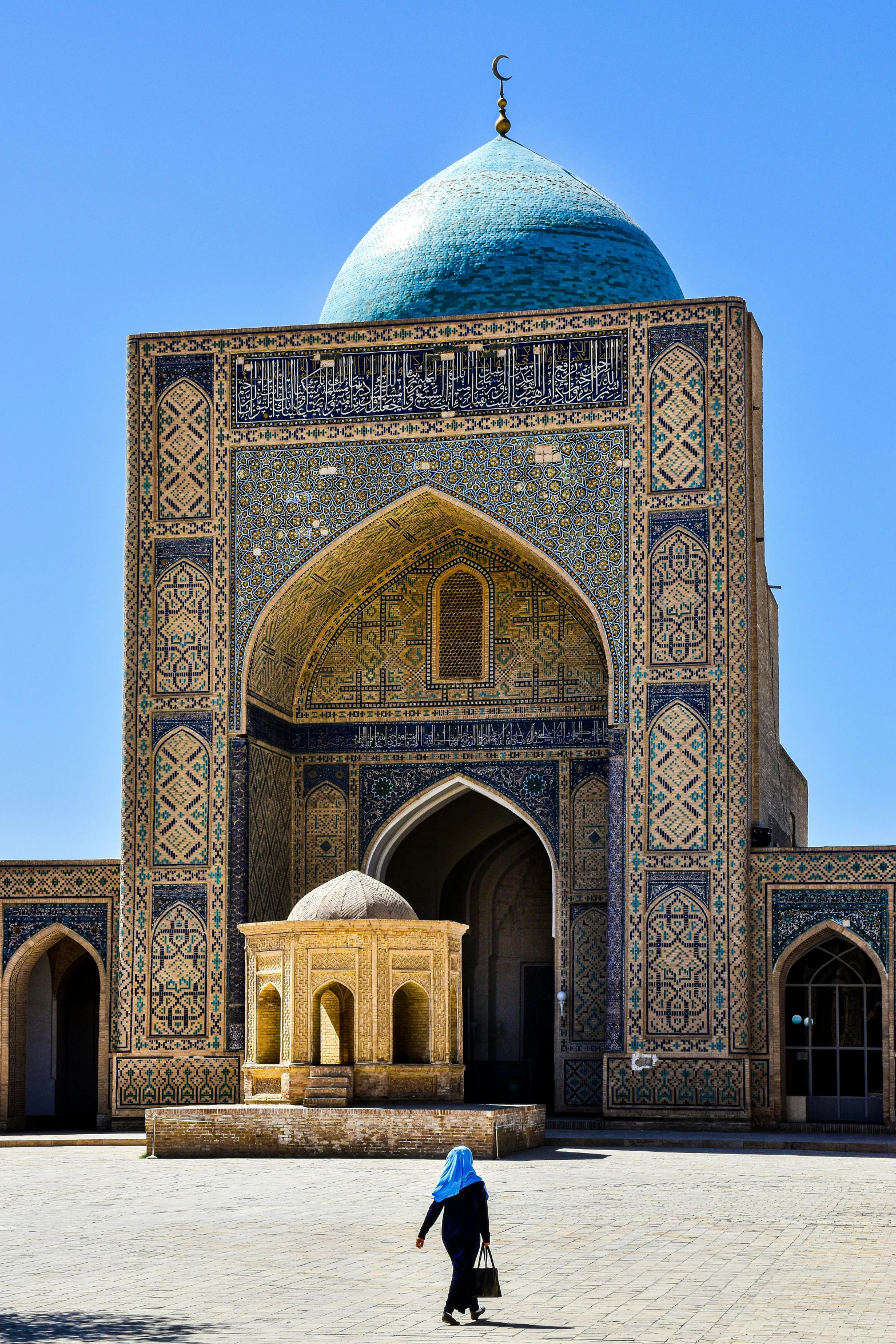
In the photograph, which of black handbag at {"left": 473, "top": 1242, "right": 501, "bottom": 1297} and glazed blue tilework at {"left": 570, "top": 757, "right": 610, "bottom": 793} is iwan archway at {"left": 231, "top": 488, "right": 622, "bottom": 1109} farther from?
black handbag at {"left": 473, "top": 1242, "right": 501, "bottom": 1297}

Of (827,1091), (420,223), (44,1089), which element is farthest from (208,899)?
(420,223)

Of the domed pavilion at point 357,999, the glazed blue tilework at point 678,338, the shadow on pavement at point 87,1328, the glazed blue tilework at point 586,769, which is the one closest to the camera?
the shadow on pavement at point 87,1328

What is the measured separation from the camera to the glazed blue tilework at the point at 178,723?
14.9m

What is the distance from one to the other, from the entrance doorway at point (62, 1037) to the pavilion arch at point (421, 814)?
9.39 feet

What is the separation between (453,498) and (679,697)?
2306 millimetres

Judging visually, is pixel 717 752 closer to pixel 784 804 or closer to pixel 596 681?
pixel 596 681

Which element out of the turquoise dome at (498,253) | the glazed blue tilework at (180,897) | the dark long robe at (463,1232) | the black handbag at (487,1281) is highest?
the turquoise dome at (498,253)

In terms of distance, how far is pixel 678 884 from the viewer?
14188 mm

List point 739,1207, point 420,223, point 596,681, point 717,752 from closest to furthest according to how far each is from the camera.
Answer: point 739,1207 < point 717,752 < point 596,681 < point 420,223

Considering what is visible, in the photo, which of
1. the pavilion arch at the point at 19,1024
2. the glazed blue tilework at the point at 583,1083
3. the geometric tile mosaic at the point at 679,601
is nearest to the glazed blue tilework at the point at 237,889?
the pavilion arch at the point at 19,1024

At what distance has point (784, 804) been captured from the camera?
58.3 ft

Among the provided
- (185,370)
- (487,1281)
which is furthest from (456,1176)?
(185,370)

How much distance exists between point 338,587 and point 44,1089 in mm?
5137

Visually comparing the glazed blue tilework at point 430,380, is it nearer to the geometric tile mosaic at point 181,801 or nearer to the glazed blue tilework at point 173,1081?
the geometric tile mosaic at point 181,801
